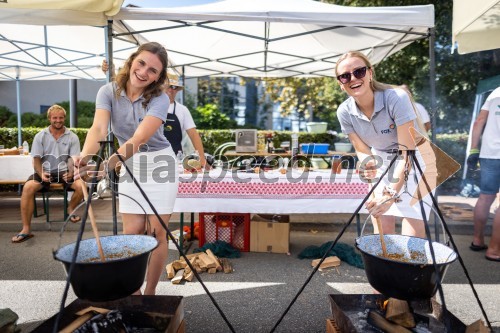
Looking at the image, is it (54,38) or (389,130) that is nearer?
(389,130)

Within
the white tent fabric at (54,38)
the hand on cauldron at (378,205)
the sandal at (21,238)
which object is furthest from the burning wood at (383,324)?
the sandal at (21,238)

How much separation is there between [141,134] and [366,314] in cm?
169

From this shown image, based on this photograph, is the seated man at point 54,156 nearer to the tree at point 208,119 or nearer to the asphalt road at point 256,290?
the asphalt road at point 256,290

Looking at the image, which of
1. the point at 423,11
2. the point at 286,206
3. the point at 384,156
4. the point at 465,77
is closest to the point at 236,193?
the point at 286,206

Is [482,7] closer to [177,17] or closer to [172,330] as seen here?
[177,17]

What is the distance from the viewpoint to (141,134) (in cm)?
222

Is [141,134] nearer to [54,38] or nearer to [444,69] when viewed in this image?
[54,38]

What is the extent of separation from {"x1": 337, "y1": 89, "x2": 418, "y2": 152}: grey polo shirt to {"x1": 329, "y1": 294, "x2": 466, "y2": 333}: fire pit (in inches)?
43.6

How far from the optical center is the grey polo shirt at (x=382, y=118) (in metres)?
2.52

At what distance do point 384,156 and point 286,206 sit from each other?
1.57 m

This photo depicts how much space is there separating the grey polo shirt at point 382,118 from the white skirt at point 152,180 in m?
1.36

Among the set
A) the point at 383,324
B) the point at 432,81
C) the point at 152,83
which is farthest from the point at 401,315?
the point at 432,81

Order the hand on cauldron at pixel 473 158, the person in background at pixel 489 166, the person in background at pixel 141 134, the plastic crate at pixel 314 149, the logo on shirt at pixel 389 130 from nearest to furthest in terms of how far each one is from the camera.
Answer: the person in background at pixel 141 134, the logo on shirt at pixel 389 130, the person in background at pixel 489 166, the hand on cauldron at pixel 473 158, the plastic crate at pixel 314 149

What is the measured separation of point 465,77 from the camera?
32.5 ft
